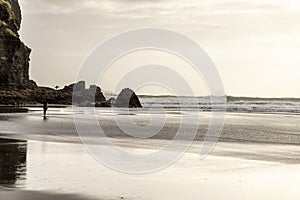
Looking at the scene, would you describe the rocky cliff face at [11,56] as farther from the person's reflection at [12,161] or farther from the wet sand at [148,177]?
the wet sand at [148,177]

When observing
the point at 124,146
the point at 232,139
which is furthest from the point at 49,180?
the point at 232,139

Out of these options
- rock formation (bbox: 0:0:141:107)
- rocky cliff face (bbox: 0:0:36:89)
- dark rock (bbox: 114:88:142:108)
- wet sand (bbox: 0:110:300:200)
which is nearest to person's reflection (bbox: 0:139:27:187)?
wet sand (bbox: 0:110:300:200)

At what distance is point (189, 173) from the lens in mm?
17875

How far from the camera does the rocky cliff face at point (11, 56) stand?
10588 centimetres

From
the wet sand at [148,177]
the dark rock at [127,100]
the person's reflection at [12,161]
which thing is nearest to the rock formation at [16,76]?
the dark rock at [127,100]

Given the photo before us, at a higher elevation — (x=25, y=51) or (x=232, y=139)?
(x=25, y=51)

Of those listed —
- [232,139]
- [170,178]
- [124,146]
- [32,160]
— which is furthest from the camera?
[232,139]

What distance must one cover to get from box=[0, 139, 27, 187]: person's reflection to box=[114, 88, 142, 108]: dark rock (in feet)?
344

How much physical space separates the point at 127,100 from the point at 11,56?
1496 inches

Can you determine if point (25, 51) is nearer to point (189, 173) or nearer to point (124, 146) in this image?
point (124, 146)

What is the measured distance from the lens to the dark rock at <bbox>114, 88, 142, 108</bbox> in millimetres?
132250

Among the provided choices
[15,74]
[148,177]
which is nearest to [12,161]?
[148,177]

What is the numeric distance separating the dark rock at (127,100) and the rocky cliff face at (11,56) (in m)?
27.9

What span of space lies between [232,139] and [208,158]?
12048mm
